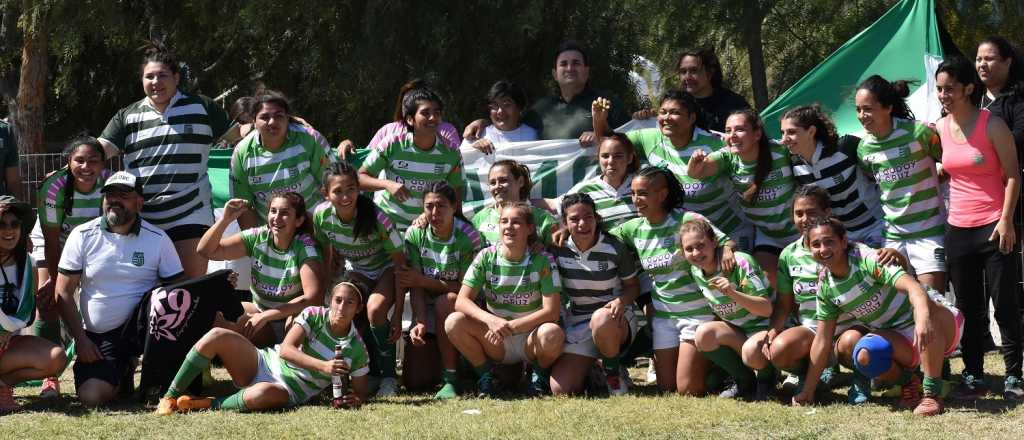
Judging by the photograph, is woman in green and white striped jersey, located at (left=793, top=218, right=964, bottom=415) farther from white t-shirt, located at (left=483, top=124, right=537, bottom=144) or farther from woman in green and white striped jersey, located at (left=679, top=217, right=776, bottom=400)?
white t-shirt, located at (left=483, top=124, right=537, bottom=144)

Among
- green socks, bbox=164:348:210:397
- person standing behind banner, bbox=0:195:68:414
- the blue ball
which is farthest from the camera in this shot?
person standing behind banner, bbox=0:195:68:414

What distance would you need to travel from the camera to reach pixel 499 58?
12.7 meters

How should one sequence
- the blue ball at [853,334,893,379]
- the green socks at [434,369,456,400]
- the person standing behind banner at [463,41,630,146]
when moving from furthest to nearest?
the person standing behind banner at [463,41,630,146]
the green socks at [434,369,456,400]
the blue ball at [853,334,893,379]

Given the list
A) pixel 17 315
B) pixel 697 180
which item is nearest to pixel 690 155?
pixel 697 180

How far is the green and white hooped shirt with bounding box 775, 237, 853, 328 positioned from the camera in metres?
6.65

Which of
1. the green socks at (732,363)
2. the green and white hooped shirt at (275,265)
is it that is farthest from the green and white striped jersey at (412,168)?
the green socks at (732,363)

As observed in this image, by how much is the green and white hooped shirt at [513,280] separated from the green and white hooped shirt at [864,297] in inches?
58.7

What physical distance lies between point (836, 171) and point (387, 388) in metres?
2.87

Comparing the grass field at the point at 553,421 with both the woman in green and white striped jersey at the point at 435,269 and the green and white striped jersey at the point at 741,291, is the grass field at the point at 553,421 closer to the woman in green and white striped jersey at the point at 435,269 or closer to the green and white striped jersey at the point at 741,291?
the green and white striped jersey at the point at 741,291

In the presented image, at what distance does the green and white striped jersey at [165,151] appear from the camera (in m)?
7.72

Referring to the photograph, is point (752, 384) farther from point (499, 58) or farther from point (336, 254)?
point (499, 58)

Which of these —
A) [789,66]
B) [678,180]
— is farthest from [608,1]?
[678,180]

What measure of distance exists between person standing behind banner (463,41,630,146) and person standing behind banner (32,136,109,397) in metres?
2.42

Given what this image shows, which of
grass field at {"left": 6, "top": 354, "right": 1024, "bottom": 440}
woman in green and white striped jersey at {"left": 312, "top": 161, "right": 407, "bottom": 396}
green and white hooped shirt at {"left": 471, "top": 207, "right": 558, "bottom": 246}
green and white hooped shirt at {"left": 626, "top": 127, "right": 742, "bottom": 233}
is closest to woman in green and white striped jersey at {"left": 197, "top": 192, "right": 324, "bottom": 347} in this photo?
woman in green and white striped jersey at {"left": 312, "top": 161, "right": 407, "bottom": 396}
